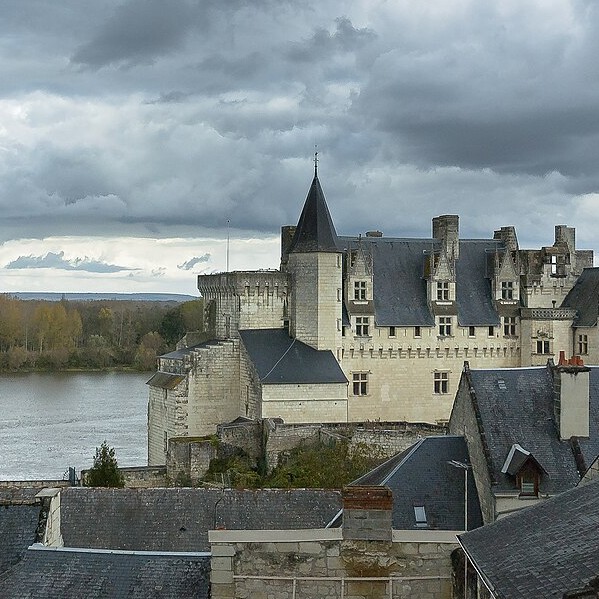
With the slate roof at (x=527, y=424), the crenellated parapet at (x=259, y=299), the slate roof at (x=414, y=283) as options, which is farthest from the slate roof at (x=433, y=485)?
the slate roof at (x=414, y=283)

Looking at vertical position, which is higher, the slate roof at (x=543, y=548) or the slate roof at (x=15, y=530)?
the slate roof at (x=543, y=548)

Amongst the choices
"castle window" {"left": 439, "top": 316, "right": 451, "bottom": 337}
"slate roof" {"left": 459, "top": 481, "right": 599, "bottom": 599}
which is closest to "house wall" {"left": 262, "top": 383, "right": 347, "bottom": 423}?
"castle window" {"left": 439, "top": 316, "right": 451, "bottom": 337}

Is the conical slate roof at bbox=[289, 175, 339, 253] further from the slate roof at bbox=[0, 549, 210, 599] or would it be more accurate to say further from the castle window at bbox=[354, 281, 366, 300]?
the slate roof at bbox=[0, 549, 210, 599]

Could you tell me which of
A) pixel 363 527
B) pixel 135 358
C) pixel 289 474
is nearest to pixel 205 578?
pixel 363 527

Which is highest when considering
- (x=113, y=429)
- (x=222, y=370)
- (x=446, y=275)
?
(x=446, y=275)

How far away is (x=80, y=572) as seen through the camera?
10008 mm

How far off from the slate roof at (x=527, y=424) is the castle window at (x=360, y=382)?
1732 centimetres

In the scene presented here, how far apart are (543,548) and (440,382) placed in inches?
1011

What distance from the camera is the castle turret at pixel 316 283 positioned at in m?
31.5

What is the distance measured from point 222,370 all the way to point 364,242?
640 centimetres

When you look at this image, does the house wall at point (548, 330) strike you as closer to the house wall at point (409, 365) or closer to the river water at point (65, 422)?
the house wall at point (409, 365)

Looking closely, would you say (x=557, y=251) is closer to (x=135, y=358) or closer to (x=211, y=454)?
(x=211, y=454)

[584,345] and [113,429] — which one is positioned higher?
[584,345]

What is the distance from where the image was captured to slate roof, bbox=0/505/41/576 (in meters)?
12.1
